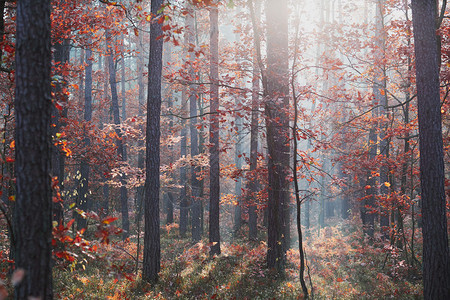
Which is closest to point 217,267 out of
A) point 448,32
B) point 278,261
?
point 278,261

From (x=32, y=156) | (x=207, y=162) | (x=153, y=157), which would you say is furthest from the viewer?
(x=207, y=162)

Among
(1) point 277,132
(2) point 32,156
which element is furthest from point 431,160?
(2) point 32,156

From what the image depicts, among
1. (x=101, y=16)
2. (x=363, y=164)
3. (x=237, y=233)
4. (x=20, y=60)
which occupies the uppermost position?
(x=101, y=16)

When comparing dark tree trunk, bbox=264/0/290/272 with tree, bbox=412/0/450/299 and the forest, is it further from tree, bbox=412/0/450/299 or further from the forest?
tree, bbox=412/0/450/299

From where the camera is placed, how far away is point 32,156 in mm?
3172

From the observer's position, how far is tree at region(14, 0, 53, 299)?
3127 mm

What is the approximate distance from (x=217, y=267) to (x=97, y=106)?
20.3 m

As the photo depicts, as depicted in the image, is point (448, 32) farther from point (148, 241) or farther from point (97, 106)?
point (97, 106)

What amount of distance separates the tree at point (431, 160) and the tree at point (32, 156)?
6.54 meters

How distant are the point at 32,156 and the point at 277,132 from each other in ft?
22.1

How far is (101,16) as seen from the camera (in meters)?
9.48

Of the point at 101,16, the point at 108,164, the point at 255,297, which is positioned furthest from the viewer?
the point at 108,164

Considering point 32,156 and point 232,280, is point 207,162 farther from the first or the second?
point 32,156

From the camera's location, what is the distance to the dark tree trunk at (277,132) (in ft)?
28.6
